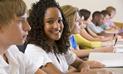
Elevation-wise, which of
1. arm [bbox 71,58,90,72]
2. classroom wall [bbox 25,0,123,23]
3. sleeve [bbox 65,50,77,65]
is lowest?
arm [bbox 71,58,90,72]

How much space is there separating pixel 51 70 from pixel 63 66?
0.72ft

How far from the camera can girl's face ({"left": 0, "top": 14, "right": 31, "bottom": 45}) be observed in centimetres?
101

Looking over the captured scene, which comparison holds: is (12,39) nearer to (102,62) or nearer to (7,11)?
(7,11)

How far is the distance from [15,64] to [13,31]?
162 mm

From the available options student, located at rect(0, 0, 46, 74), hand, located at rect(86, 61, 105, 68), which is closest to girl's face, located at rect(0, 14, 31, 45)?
student, located at rect(0, 0, 46, 74)

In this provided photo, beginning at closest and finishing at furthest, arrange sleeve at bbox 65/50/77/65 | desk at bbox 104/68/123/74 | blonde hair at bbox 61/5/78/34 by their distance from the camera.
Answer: desk at bbox 104/68/123/74, sleeve at bbox 65/50/77/65, blonde hair at bbox 61/5/78/34

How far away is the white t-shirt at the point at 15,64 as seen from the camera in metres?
1.03

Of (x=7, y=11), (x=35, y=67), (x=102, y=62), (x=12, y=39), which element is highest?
(x=7, y=11)

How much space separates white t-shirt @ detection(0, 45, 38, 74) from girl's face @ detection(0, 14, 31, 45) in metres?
0.08

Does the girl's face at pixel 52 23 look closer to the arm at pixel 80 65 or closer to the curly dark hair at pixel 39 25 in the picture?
the curly dark hair at pixel 39 25

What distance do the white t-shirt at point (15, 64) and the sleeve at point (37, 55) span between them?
89 mm

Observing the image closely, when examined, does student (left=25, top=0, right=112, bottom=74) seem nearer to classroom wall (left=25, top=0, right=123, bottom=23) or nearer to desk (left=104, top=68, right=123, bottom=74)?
desk (left=104, top=68, right=123, bottom=74)

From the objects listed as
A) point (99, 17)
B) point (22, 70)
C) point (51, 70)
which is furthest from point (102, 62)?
point (99, 17)

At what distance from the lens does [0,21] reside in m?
1.00
